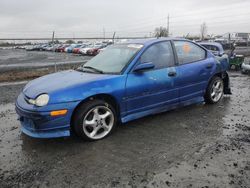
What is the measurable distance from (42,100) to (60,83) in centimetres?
47

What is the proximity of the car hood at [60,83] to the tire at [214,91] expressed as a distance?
2.70 metres

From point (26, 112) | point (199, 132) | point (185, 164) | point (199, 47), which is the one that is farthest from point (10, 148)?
point (199, 47)

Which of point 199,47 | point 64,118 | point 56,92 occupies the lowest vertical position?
point 64,118

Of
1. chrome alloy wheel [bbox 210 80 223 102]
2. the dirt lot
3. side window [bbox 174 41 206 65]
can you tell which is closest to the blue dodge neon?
side window [bbox 174 41 206 65]

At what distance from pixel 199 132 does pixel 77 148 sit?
2.04m

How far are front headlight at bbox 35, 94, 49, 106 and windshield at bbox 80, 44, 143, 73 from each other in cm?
119

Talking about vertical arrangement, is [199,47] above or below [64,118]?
above

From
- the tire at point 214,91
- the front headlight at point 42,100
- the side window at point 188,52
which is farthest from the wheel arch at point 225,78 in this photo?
the front headlight at point 42,100

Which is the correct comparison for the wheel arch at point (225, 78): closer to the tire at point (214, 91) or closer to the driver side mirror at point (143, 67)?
the tire at point (214, 91)

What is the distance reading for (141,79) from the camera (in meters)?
4.65

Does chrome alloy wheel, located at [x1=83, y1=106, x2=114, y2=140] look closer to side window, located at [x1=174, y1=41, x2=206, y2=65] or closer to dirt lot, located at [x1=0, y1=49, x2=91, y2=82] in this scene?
side window, located at [x1=174, y1=41, x2=206, y2=65]

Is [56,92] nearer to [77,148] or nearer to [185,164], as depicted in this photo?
[77,148]

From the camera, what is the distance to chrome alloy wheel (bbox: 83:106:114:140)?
4.20 metres

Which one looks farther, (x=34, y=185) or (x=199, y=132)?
(x=199, y=132)
